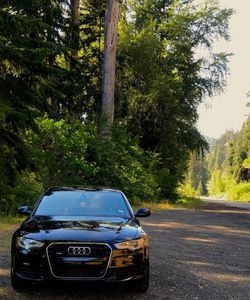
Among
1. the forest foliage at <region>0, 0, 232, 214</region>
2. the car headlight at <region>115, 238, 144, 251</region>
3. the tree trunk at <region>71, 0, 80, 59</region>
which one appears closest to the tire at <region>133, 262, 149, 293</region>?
the car headlight at <region>115, 238, 144, 251</region>

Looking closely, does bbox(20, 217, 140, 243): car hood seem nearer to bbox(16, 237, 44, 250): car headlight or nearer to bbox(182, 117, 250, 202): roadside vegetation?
bbox(16, 237, 44, 250): car headlight

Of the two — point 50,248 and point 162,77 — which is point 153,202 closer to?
point 162,77

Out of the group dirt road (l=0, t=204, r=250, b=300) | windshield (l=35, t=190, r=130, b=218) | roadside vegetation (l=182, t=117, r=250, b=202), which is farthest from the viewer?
roadside vegetation (l=182, t=117, r=250, b=202)

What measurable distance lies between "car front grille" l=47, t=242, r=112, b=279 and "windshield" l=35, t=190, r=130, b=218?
1.38 m


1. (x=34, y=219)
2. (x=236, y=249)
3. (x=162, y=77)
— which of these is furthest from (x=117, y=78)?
(x=34, y=219)

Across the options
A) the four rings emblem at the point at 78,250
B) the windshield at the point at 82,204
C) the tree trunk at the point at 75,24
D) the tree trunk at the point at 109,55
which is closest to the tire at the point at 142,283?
the four rings emblem at the point at 78,250

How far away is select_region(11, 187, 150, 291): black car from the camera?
5824 millimetres

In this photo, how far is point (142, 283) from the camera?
6438mm

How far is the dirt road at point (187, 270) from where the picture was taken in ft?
21.3

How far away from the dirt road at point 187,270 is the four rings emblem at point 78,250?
757 millimetres

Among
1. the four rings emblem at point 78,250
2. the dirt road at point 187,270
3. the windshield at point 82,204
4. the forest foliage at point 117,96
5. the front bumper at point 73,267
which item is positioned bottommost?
the dirt road at point 187,270

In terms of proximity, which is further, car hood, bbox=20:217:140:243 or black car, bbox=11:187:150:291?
car hood, bbox=20:217:140:243

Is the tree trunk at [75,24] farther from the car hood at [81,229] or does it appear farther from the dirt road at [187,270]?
the car hood at [81,229]

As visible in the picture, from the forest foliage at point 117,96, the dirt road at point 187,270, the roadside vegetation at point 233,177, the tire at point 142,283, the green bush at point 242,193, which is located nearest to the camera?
the tire at point 142,283
